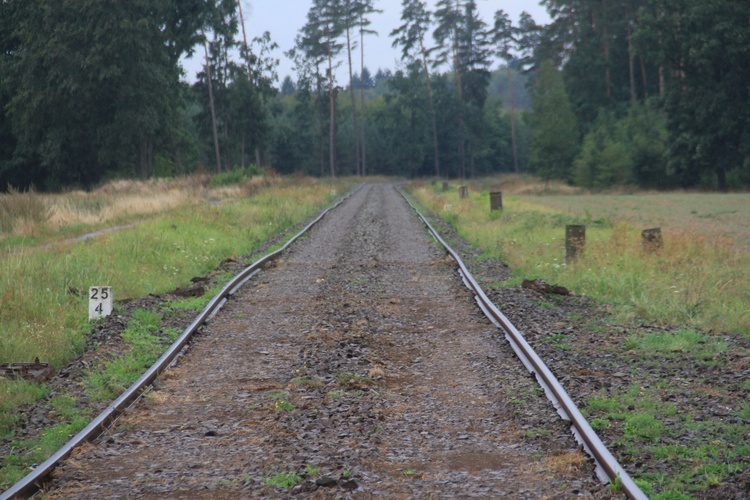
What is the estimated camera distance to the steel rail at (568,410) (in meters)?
4.56

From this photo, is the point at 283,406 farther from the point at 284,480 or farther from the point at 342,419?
the point at 284,480

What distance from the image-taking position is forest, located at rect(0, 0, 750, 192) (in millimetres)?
46594

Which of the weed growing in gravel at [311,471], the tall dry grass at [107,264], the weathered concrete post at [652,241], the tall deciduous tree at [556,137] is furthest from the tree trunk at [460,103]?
the weed growing in gravel at [311,471]

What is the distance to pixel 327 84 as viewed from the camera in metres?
89.7

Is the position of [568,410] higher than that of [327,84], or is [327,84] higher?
[327,84]

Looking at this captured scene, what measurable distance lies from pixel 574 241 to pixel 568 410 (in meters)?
9.38

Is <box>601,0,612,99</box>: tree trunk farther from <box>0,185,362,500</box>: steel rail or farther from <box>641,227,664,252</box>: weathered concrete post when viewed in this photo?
<box>0,185,362,500</box>: steel rail

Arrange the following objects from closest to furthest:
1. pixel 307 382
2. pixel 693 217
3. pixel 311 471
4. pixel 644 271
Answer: pixel 311 471, pixel 307 382, pixel 644 271, pixel 693 217

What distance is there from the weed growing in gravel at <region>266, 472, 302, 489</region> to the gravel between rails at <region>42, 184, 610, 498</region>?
0.02m

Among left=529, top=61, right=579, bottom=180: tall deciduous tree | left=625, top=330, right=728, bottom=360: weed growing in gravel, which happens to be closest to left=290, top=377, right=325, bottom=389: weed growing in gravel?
left=625, top=330, right=728, bottom=360: weed growing in gravel

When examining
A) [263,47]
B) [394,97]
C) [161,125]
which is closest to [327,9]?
[263,47]

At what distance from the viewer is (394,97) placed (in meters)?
106

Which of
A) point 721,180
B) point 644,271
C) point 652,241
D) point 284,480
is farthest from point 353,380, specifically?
point 721,180

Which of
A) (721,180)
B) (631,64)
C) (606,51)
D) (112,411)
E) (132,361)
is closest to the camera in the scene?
(112,411)
